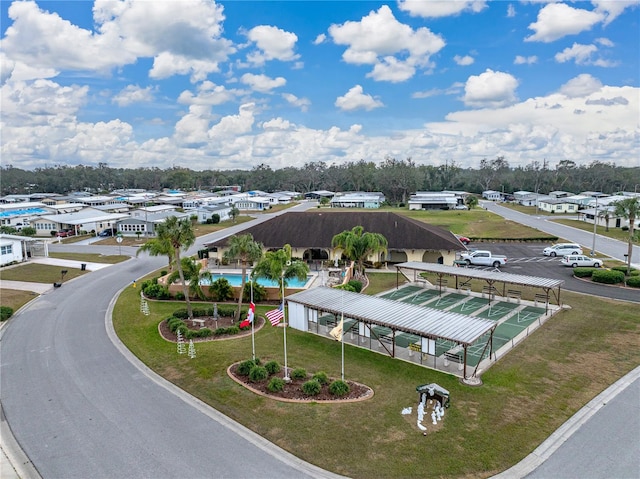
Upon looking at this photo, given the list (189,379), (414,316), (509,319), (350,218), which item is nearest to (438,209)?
(350,218)

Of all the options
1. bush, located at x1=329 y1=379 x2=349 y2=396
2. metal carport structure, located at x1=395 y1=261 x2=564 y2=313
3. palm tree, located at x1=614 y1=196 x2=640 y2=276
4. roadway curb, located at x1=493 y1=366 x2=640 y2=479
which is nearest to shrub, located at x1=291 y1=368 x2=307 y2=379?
bush, located at x1=329 y1=379 x2=349 y2=396

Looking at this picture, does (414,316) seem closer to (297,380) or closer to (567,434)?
(297,380)

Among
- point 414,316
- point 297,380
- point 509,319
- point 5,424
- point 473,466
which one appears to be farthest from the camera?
point 509,319

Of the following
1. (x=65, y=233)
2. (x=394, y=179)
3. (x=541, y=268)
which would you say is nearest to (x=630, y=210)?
(x=541, y=268)

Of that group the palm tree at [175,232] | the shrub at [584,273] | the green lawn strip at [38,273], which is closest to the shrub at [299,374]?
the palm tree at [175,232]

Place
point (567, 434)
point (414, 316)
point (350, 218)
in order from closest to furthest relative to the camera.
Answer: point (567, 434)
point (414, 316)
point (350, 218)

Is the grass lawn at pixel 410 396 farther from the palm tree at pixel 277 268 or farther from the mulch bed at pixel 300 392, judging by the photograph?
the palm tree at pixel 277 268

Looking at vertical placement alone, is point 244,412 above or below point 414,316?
below
